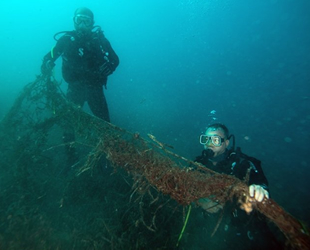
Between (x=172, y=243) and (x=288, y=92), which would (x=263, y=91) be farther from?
(x=172, y=243)

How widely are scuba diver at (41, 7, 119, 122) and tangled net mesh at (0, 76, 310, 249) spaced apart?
1418 mm

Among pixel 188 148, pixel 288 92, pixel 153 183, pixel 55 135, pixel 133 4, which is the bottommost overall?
pixel 153 183

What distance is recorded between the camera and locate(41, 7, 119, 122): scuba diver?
5801 millimetres

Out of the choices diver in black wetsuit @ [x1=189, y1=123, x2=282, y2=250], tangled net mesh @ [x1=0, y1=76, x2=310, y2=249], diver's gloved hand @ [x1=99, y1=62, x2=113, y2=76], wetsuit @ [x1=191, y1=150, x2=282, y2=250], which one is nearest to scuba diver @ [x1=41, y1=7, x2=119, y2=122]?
diver's gloved hand @ [x1=99, y1=62, x2=113, y2=76]

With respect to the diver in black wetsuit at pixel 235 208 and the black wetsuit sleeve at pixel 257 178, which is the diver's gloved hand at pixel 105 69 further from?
the black wetsuit sleeve at pixel 257 178

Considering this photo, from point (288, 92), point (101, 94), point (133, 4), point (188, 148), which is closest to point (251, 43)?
point (288, 92)

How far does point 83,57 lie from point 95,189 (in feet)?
12.7

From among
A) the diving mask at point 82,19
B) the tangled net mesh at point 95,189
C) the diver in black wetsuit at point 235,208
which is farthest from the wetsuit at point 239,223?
the diving mask at point 82,19

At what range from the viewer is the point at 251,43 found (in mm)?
124688

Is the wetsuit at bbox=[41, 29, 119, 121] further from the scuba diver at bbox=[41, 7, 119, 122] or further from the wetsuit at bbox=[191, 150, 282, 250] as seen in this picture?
the wetsuit at bbox=[191, 150, 282, 250]

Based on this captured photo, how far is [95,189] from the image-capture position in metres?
4.66

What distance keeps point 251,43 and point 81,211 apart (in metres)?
147

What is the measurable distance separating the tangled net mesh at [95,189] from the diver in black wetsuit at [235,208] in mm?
655

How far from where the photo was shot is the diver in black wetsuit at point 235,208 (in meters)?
3.31
